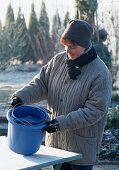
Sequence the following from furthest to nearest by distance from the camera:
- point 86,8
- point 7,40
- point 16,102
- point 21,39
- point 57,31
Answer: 1. point 21,39
2. point 7,40
3. point 57,31
4. point 86,8
5. point 16,102

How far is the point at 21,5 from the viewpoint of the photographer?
52.3 ft

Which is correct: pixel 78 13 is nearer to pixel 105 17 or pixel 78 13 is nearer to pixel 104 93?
pixel 105 17

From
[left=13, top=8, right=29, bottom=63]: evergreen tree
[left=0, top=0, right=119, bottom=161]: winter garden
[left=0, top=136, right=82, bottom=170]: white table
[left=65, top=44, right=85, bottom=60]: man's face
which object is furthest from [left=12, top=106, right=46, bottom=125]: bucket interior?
[left=13, top=8, right=29, bottom=63]: evergreen tree

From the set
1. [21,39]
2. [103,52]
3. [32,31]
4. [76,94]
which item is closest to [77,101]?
[76,94]

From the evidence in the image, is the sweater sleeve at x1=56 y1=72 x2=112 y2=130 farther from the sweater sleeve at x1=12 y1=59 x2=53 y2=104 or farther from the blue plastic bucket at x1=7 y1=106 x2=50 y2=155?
the sweater sleeve at x1=12 y1=59 x2=53 y2=104

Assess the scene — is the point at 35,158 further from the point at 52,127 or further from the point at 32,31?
the point at 32,31

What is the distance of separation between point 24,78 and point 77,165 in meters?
8.98

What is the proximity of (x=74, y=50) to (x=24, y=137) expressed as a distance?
0.71 metres

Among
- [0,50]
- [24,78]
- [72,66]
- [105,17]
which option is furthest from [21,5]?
[72,66]

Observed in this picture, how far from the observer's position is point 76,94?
104 inches

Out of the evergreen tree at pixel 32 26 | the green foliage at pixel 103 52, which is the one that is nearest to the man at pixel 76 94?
the green foliage at pixel 103 52

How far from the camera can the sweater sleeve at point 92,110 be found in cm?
254

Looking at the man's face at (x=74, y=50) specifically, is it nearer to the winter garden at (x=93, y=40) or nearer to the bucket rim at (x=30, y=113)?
the bucket rim at (x=30, y=113)

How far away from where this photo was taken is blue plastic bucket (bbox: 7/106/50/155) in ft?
8.10
